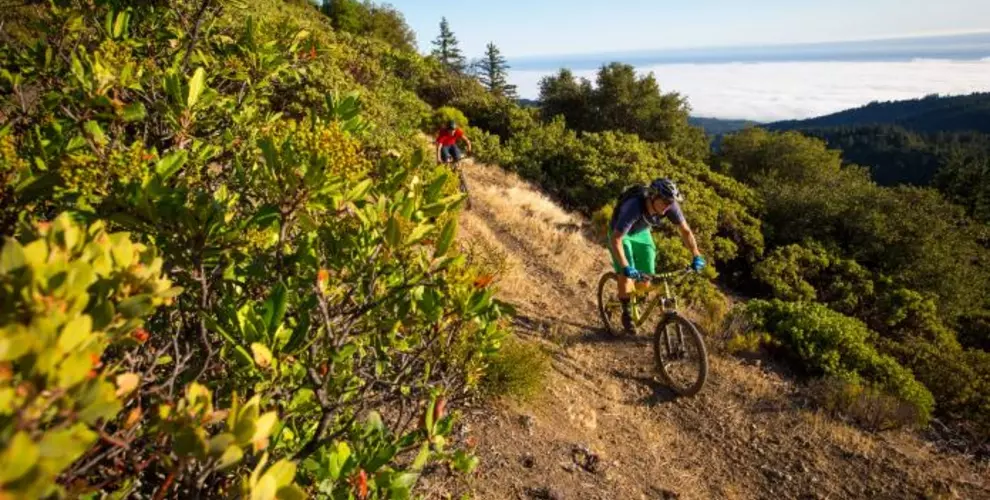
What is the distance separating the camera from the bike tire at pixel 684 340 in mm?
5879

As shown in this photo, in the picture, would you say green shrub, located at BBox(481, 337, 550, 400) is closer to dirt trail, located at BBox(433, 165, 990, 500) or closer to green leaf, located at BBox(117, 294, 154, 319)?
dirt trail, located at BBox(433, 165, 990, 500)

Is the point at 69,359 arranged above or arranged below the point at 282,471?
above

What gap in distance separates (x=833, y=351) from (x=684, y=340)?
292 centimetres

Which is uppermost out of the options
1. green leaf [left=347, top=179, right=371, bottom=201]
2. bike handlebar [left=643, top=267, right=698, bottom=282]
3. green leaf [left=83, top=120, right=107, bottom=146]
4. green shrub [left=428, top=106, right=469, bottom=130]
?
green shrub [left=428, top=106, right=469, bottom=130]

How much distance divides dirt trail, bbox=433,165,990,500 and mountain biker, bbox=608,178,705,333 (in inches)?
49.2

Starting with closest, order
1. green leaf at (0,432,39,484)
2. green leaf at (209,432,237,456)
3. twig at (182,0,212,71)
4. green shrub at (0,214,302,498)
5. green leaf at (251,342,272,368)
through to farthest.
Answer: green leaf at (0,432,39,484), green shrub at (0,214,302,498), green leaf at (209,432,237,456), green leaf at (251,342,272,368), twig at (182,0,212,71)

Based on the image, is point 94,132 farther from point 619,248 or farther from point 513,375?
point 619,248

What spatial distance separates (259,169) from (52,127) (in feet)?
2.95

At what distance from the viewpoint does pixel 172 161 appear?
204 centimetres

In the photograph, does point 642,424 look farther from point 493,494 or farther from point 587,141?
point 587,141

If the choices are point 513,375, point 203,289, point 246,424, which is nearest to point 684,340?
point 513,375

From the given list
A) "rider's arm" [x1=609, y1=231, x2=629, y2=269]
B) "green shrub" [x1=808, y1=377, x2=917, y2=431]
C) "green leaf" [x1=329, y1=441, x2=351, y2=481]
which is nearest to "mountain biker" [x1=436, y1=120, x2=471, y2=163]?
"rider's arm" [x1=609, y1=231, x2=629, y2=269]

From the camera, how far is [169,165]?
204cm

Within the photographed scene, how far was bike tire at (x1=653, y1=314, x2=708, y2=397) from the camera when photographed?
19.3ft
